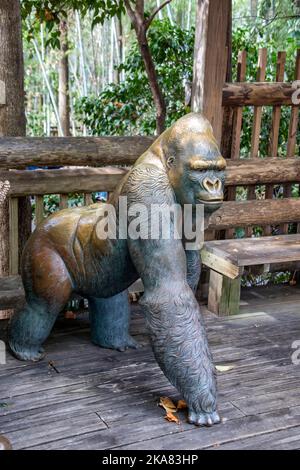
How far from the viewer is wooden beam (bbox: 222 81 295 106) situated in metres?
4.07

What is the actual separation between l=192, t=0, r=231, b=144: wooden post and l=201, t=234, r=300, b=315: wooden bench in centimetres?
77

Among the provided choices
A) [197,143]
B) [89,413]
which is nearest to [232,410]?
[89,413]

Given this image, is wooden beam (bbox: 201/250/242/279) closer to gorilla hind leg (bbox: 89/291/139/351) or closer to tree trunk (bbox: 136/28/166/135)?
gorilla hind leg (bbox: 89/291/139/351)

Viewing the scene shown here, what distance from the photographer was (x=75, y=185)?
374 cm

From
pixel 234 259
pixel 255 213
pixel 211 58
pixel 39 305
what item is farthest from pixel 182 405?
pixel 211 58

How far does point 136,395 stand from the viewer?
2.76 meters

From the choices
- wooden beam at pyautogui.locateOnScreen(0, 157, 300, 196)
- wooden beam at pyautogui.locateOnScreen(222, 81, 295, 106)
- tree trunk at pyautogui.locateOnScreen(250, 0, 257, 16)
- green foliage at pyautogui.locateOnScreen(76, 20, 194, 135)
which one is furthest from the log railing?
tree trunk at pyautogui.locateOnScreen(250, 0, 257, 16)

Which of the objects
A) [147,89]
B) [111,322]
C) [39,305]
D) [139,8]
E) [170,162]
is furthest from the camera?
[147,89]

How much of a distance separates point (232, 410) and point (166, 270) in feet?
2.28

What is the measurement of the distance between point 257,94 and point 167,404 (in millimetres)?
2400

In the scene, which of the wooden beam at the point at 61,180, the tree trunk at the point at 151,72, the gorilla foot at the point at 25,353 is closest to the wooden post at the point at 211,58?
the wooden beam at the point at 61,180

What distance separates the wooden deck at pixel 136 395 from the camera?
239 centimetres

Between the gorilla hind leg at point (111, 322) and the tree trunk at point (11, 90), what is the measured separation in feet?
4.09

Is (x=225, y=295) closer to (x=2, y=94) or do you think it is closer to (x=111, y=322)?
(x=111, y=322)
